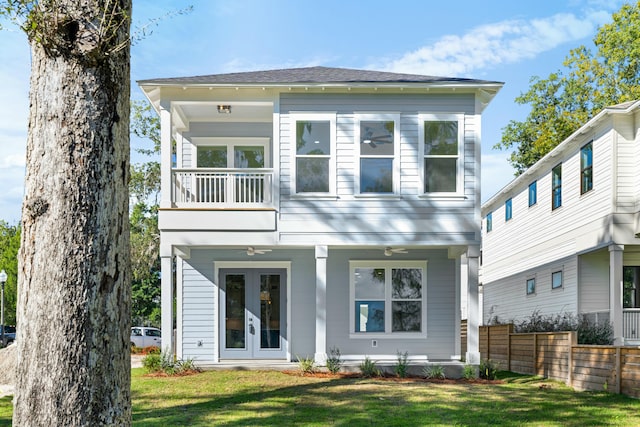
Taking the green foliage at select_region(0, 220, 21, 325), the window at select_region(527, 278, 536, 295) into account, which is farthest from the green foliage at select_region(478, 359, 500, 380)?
the green foliage at select_region(0, 220, 21, 325)

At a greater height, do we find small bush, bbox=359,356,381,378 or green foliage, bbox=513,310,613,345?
green foliage, bbox=513,310,613,345

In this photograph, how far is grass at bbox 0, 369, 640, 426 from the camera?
9.22m

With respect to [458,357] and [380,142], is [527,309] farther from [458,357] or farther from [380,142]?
[380,142]

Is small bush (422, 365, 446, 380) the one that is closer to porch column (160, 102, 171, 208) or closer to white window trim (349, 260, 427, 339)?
white window trim (349, 260, 427, 339)

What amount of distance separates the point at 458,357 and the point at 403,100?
21.2 ft

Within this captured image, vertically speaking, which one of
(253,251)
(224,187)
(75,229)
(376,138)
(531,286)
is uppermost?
(376,138)

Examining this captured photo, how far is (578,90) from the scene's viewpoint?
3056 cm

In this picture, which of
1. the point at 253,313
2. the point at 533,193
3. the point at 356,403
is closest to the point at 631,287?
Answer: the point at 533,193

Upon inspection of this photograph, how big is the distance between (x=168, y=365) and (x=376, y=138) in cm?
693

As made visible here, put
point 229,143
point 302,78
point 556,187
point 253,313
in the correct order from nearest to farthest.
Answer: point 302,78 → point 253,313 → point 229,143 → point 556,187

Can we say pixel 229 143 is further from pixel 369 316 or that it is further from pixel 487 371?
pixel 487 371

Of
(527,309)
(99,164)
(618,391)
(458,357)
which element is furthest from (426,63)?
(99,164)

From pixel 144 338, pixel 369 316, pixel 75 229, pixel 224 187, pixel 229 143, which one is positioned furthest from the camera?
pixel 144 338

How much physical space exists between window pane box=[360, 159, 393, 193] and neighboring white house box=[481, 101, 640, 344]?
6152 mm
